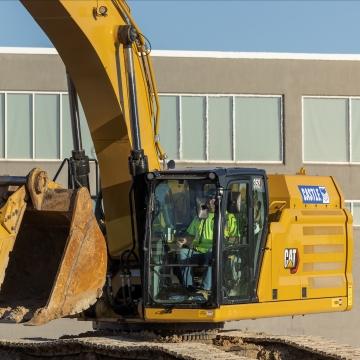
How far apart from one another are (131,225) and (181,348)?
1510 mm

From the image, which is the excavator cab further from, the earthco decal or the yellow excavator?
the earthco decal

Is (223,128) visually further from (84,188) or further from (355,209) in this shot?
(84,188)

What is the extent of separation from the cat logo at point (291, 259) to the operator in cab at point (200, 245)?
1.15 metres

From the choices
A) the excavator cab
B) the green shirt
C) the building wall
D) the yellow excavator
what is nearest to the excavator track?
the yellow excavator

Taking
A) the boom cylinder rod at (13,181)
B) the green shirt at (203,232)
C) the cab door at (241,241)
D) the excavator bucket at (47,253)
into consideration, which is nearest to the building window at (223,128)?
the cab door at (241,241)

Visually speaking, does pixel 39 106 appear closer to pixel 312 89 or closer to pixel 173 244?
pixel 312 89

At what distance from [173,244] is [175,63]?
15.1 meters

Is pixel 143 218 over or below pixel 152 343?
over

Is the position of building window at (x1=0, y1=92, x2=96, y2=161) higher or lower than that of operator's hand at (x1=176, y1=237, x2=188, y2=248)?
higher

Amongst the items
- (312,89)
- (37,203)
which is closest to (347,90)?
(312,89)

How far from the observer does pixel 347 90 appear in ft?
94.1

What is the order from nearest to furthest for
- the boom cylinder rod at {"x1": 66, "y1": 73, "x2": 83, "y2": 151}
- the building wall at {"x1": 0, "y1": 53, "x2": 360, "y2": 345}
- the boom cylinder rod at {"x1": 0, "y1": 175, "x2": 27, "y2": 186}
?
the boom cylinder rod at {"x1": 0, "y1": 175, "x2": 27, "y2": 186}, the boom cylinder rod at {"x1": 66, "y1": 73, "x2": 83, "y2": 151}, the building wall at {"x1": 0, "y1": 53, "x2": 360, "y2": 345}

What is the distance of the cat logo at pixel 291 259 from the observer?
13.7 metres

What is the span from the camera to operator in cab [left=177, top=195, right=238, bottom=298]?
Result: 41.9 feet
